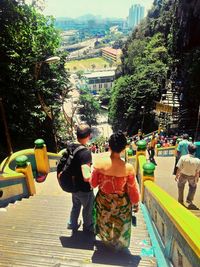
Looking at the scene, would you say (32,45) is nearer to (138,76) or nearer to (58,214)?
(58,214)

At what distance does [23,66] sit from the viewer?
15828 millimetres

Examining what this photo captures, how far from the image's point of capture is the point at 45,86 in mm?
19844

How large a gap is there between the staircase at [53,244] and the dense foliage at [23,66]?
27.6 ft

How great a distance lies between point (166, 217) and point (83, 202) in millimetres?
1239

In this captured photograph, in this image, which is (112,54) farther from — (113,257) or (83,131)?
(113,257)

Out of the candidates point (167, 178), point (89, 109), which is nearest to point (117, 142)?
point (167, 178)

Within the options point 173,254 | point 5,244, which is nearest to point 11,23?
point 5,244

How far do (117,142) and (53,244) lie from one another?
1911 mm

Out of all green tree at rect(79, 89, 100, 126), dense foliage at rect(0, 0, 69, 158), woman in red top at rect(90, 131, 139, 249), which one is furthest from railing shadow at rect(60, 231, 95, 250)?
green tree at rect(79, 89, 100, 126)

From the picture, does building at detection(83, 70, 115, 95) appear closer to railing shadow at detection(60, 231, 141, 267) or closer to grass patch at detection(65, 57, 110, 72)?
grass patch at detection(65, 57, 110, 72)

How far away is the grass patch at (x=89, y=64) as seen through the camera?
17600cm

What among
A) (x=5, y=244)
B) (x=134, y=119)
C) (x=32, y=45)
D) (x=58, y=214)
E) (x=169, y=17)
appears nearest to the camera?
(x=5, y=244)

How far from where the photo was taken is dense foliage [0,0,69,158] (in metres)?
13.8

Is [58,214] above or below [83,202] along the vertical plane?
below
